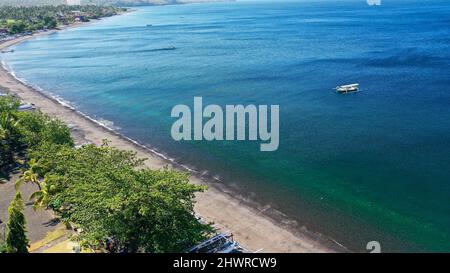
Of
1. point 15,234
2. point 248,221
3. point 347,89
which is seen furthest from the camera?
point 347,89

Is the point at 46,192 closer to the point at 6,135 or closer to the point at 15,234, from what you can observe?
the point at 15,234

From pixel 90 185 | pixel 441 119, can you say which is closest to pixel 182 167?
pixel 90 185

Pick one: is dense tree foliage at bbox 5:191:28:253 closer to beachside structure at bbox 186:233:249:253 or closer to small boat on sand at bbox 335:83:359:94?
beachside structure at bbox 186:233:249:253

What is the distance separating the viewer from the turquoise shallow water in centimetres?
4547

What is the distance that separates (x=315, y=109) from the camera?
77812 millimetres

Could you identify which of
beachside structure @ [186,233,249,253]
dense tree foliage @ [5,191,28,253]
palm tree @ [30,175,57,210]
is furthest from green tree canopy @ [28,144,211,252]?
palm tree @ [30,175,57,210]

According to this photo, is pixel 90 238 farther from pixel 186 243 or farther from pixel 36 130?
pixel 36 130

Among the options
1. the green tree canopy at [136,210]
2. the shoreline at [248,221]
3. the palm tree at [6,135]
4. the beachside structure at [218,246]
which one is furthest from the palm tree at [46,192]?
the palm tree at [6,135]

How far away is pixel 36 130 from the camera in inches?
2100

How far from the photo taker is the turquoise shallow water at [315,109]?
45469 mm

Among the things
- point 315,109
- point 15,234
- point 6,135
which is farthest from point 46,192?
point 315,109

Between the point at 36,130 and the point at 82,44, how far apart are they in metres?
132
